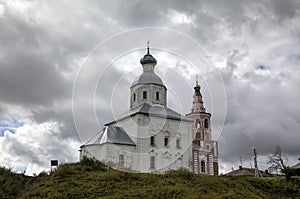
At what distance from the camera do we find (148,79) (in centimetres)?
4616

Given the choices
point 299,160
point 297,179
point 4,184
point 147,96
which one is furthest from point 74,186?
point 299,160

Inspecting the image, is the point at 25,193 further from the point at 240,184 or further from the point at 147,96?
the point at 147,96

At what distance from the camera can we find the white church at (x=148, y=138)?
3950cm

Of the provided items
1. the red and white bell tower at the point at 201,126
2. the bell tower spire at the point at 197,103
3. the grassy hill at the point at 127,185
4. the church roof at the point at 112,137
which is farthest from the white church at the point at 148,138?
the bell tower spire at the point at 197,103

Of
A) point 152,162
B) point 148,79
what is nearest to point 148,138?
point 152,162

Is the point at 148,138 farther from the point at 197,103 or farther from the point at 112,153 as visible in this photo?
the point at 197,103

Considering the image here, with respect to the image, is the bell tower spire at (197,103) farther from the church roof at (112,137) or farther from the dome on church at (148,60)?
the church roof at (112,137)

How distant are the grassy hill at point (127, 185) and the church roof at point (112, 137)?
7.94 metres

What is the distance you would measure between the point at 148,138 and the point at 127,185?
15.7 meters

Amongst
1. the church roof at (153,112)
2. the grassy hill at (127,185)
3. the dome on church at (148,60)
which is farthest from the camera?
the dome on church at (148,60)

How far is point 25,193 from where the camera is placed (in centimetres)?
2523

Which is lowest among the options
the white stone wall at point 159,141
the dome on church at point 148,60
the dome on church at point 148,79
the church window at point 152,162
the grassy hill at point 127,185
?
the grassy hill at point 127,185

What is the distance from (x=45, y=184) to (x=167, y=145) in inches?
730

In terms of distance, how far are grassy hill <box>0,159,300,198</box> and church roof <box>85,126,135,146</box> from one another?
313 inches
